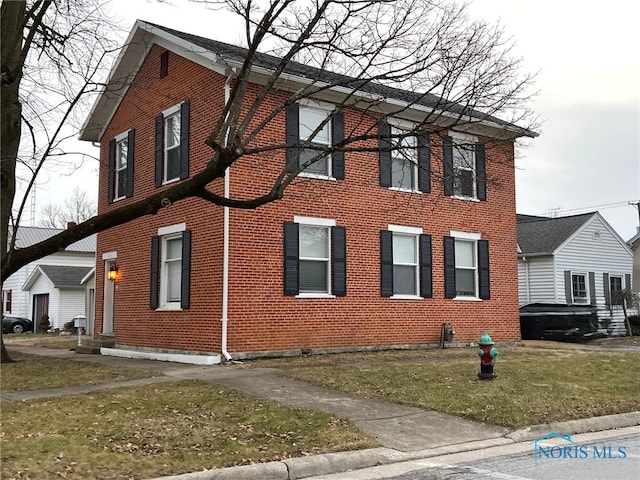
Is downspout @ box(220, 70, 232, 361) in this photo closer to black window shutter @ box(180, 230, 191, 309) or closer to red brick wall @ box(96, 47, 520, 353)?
red brick wall @ box(96, 47, 520, 353)

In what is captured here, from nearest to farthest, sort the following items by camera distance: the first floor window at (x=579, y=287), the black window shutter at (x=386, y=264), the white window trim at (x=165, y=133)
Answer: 1. the white window trim at (x=165, y=133)
2. the black window shutter at (x=386, y=264)
3. the first floor window at (x=579, y=287)

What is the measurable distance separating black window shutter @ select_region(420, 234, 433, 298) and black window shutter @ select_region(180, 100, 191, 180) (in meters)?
6.41

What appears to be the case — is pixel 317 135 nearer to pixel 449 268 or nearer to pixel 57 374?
pixel 449 268

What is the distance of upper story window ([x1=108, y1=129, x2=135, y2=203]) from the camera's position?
18750mm

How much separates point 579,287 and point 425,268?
14.4m

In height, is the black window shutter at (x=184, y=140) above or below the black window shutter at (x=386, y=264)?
above

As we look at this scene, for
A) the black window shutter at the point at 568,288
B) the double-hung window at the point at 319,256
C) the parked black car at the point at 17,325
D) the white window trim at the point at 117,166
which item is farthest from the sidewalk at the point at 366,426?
the parked black car at the point at 17,325

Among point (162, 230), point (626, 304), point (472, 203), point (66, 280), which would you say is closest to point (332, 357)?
point (162, 230)

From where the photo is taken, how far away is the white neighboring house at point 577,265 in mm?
28812

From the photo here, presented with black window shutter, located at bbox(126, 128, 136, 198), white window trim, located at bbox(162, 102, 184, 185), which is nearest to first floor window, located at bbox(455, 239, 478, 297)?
white window trim, located at bbox(162, 102, 184, 185)

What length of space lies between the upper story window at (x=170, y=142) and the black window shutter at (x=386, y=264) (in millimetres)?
5295

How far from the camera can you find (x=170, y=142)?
1738cm

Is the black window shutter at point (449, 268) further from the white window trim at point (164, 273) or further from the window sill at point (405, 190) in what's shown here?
the white window trim at point (164, 273)

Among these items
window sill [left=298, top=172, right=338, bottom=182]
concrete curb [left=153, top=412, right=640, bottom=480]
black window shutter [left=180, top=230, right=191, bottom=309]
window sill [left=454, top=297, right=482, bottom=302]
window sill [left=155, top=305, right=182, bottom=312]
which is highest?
window sill [left=298, top=172, right=338, bottom=182]
